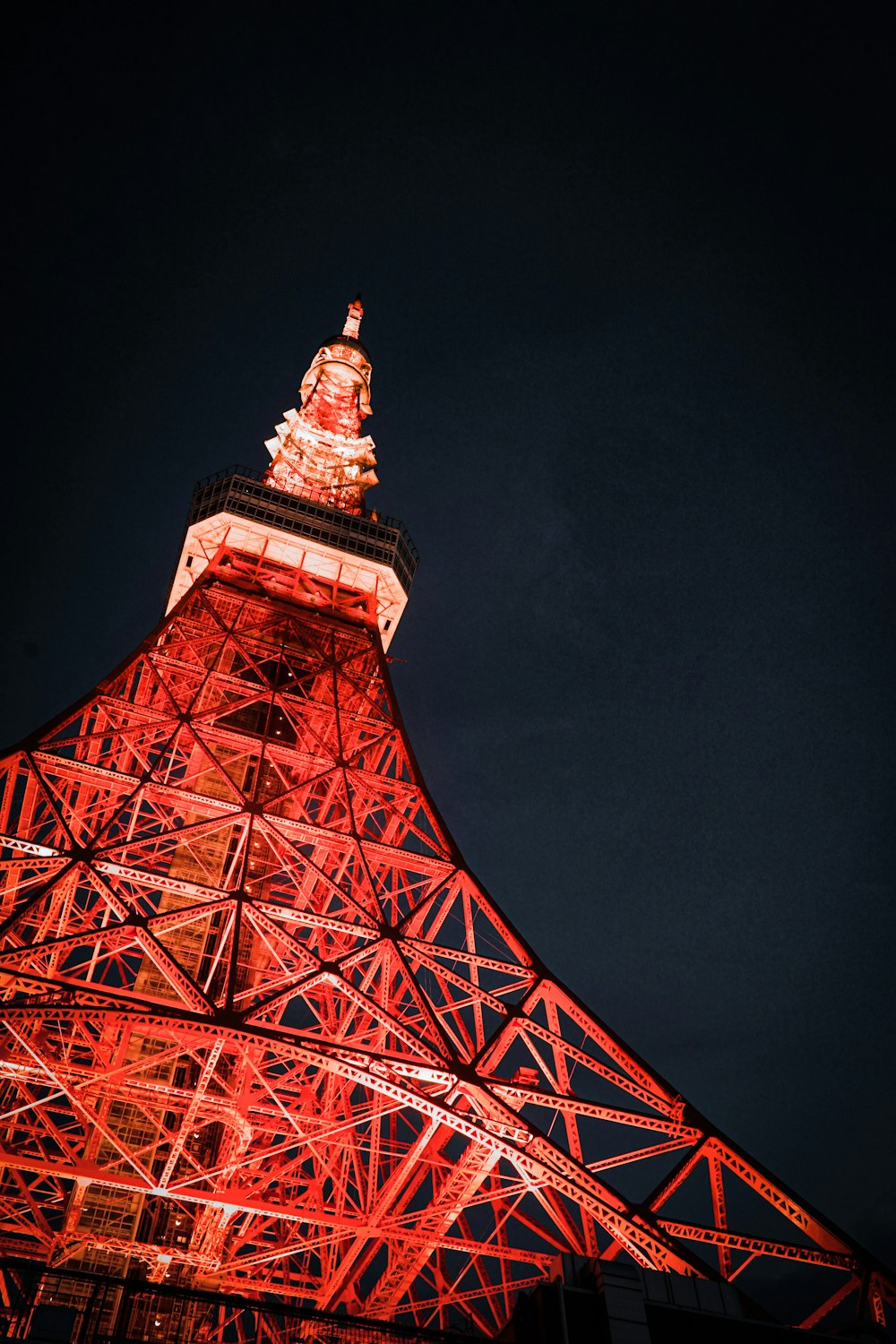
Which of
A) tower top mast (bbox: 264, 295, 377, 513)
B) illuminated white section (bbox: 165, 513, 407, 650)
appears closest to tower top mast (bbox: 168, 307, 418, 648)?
illuminated white section (bbox: 165, 513, 407, 650)

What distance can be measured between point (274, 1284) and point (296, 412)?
26.9 m

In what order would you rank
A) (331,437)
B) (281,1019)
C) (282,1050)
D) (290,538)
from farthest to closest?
(331,437) → (290,538) → (281,1019) → (282,1050)

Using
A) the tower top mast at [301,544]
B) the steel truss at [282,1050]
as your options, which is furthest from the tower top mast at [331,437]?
the steel truss at [282,1050]

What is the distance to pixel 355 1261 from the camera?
17391mm

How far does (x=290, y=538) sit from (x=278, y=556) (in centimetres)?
67

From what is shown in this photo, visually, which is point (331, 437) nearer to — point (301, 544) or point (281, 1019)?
point (301, 544)

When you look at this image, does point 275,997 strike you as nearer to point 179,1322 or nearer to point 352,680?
point 179,1322

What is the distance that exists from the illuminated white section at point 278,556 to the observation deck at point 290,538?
2cm

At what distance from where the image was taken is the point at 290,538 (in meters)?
28.2

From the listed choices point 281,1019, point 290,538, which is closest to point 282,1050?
point 281,1019

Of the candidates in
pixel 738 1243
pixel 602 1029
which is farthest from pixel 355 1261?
pixel 738 1243

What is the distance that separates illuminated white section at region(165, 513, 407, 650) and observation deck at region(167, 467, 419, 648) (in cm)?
2

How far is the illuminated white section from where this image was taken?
91.9 ft

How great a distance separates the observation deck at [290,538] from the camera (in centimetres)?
2806
